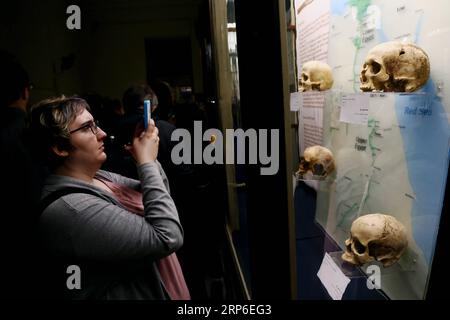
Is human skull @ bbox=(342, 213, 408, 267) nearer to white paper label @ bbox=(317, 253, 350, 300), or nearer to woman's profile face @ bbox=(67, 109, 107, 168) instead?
white paper label @ bbox=(317, 253, 350, 300)

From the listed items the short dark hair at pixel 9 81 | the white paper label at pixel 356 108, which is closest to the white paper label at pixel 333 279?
the white paper label at pixel 356 108

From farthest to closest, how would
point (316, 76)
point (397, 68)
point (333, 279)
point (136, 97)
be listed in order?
point (136, 97) < point (316, 76) < point (333, 279) < point (397, 68)

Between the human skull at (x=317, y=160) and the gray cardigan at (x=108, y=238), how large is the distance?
1.78 ft

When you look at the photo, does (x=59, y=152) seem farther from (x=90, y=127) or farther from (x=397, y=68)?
(x=397, y=68)

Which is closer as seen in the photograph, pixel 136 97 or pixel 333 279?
pixel 333 279

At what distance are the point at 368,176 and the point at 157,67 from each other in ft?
11.1

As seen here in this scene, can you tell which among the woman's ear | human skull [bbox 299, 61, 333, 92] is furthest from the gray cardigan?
human skull [bbox 299, 61, 333, 92]

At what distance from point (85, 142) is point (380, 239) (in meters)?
0.81

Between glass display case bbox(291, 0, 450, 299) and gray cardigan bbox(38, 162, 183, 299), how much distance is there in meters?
0.51

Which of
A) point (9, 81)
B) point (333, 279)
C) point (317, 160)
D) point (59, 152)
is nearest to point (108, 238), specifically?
point (59, 152)

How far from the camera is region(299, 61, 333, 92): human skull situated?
4.02 feet

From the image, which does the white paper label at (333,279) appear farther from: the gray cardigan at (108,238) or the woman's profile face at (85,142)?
the woman's profile face at (85,142)

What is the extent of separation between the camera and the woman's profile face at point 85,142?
96cm

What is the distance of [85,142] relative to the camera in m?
0.98
